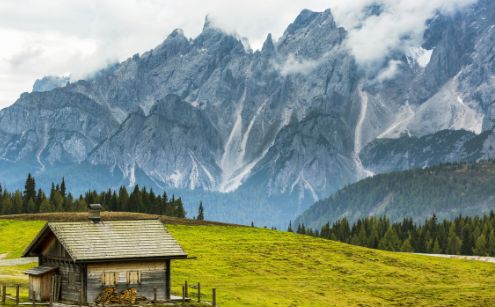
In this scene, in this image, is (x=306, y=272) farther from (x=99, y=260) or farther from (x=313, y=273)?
(x=99, y=260)

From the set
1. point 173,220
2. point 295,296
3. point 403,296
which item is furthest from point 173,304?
point 173,220

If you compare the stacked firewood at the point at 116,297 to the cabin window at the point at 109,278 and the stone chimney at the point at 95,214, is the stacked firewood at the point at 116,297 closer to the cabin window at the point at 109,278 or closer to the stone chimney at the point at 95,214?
the cabin window at the point at 109,278

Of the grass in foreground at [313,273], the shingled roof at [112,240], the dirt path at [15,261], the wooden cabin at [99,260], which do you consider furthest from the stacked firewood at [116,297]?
the dirt path at [15,261]

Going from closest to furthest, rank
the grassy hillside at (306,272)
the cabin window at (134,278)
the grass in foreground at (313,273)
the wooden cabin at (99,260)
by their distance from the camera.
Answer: the wooden cabin at (99,260) < the cabin window at (134,278) < the grass in foreground at (313,273) < the grassy hillside at (306,272)

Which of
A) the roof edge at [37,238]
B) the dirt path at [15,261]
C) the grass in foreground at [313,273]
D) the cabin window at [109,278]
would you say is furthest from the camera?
the dirt path at [15,261]

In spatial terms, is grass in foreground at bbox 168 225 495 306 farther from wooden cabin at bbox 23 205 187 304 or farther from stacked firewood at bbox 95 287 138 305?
stacked firewood at bbox 95 287 138 305

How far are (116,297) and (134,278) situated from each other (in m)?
2.18

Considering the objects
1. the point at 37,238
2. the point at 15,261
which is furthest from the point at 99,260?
the point at 15,261

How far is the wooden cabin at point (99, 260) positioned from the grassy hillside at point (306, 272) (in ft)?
22.1

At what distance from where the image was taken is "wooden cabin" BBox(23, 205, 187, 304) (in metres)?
69.8

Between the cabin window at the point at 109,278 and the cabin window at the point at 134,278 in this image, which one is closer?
the cabin window at the point at 109,278

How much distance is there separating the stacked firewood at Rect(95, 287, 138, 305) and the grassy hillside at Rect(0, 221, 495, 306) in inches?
358

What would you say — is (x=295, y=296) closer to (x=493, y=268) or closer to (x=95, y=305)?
(x=95, y=305)

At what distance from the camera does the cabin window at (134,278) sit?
71562 millimetres
